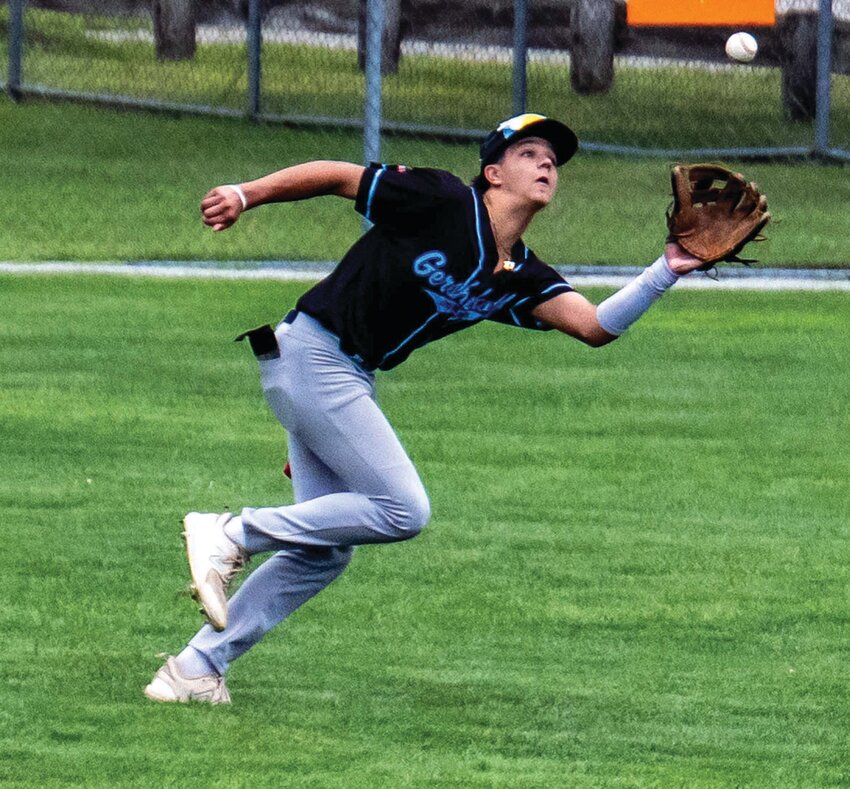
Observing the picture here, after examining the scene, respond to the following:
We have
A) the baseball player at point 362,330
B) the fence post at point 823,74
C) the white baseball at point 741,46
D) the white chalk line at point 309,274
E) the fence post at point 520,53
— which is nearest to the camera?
the baseball player at point 362,330

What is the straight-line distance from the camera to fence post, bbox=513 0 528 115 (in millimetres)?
19109

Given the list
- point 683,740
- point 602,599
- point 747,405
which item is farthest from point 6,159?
point 683,740

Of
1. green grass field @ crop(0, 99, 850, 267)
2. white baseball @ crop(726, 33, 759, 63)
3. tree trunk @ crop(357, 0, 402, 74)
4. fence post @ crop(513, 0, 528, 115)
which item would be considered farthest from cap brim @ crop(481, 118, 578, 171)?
tree trunk @ crop(357, 0, 402, 74)

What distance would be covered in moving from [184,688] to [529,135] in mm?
1721

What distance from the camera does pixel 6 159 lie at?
19844mm

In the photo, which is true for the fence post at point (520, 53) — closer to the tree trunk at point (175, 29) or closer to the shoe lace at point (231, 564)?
the tree trunk at point (175, 29)

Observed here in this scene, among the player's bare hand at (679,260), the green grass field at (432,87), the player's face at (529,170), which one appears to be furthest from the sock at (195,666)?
the green grass field at (432,87)

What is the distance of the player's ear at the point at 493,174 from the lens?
5719mm

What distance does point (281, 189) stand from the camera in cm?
548

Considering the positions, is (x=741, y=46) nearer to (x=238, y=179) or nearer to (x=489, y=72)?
(x=238, y=179)

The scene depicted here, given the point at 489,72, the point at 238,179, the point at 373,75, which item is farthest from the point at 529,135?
the point at 489,72

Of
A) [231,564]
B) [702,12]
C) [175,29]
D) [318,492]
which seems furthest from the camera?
[175,29]

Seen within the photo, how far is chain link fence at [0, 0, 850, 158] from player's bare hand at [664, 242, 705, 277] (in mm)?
13596

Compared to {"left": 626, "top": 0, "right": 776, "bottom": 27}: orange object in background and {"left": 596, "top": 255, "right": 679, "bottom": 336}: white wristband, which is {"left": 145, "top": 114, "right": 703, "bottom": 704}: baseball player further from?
{"left": 626, "top": 0, "right": 776, "bottom": 27}: orange object in background
